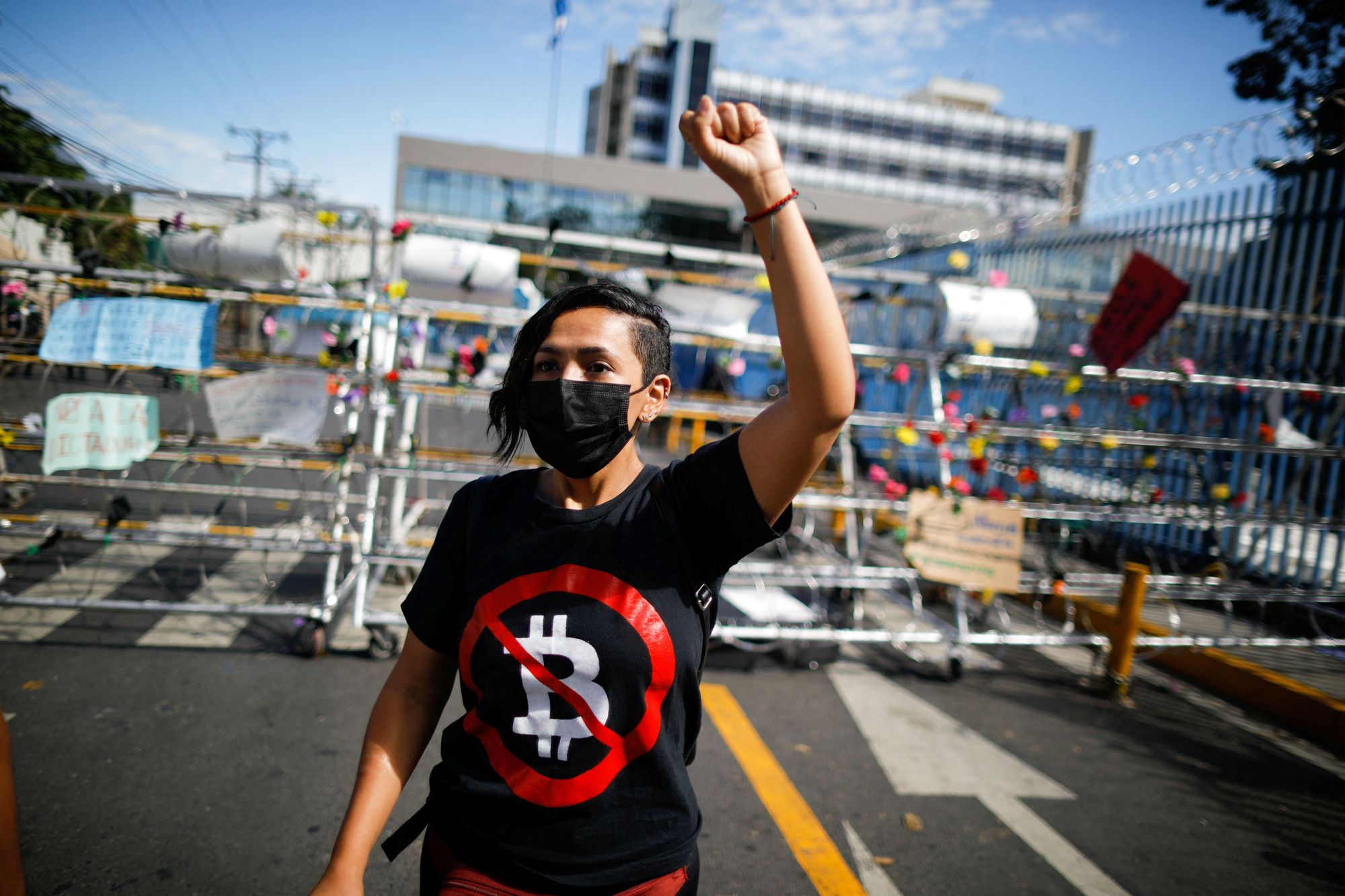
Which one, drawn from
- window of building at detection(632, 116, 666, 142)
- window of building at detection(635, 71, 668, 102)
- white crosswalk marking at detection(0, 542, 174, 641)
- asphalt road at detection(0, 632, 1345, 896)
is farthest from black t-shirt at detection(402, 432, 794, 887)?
window of building at detection(635, 71, 668, 102)

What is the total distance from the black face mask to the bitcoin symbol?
320 mm

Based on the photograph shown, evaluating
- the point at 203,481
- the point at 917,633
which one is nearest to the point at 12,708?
the point at 917,633

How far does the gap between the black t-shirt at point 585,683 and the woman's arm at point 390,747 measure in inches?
3.0

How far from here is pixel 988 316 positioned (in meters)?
5.20

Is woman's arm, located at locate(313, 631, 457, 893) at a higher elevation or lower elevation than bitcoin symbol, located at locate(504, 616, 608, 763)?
lower

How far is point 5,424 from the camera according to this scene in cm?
470

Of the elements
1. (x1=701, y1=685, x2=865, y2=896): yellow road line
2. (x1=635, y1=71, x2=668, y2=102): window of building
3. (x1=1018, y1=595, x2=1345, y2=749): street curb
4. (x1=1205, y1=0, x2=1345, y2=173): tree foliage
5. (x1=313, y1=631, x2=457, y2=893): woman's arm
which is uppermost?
(x1=635, y1=71, x2=668, y2=102): window of building

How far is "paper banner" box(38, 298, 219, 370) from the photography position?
14.2 feet

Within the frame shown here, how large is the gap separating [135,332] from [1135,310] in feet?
20.5

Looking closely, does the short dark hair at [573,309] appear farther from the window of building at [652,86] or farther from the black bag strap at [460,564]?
the window of building at [652,86]

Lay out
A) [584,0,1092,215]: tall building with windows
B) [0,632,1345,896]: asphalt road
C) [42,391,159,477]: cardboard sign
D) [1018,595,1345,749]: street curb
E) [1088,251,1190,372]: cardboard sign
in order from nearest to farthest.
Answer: [0,632,1345,896]: asphalt road, [42,391,159,477]: cardboard sign, [1018,595,1345,749]: street curb, [1088,251,1190,372]: cardboard sign, [584,0,1092,215]: tall building with windows

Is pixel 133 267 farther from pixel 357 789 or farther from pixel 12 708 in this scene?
pixel 357 789

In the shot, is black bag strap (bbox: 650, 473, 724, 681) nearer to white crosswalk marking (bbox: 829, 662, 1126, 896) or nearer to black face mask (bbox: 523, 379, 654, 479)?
black face mask (bbox: 523, 379, 654, 479)

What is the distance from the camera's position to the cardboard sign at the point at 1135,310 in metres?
4.88
